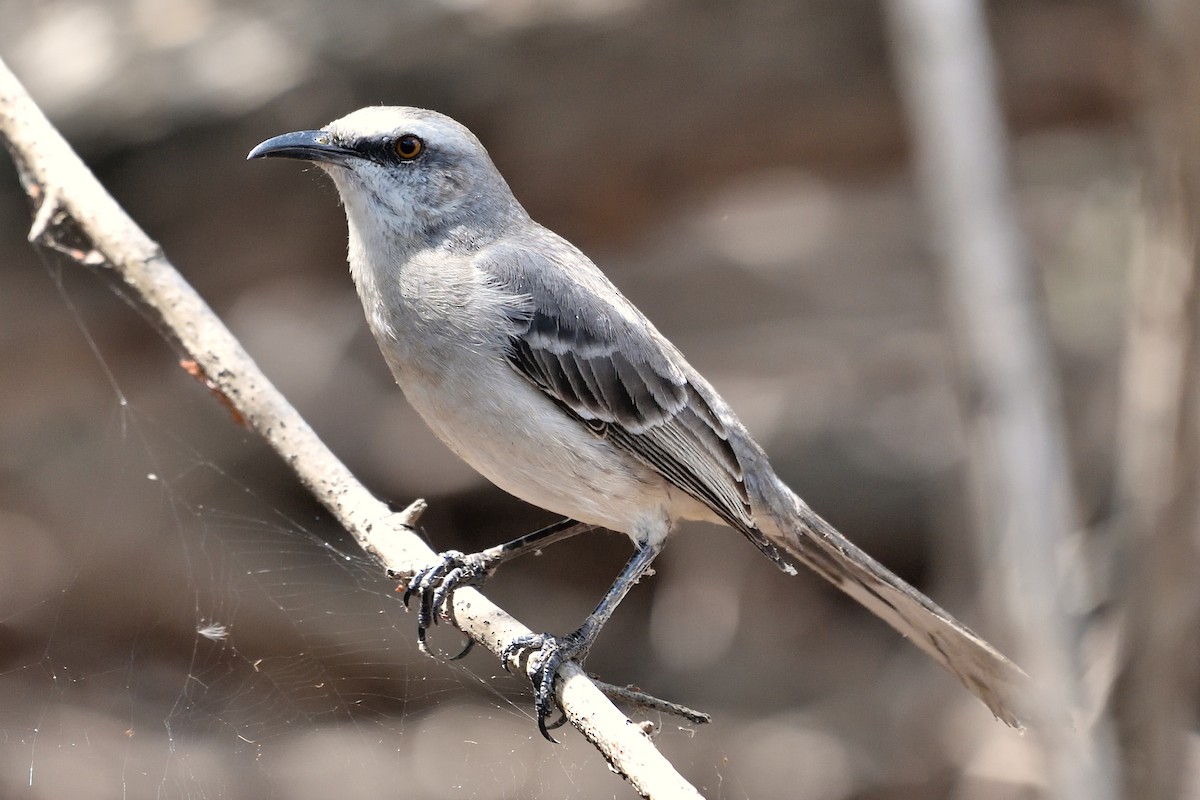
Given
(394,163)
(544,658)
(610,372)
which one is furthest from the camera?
(610,372)

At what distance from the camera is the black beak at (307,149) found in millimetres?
4055

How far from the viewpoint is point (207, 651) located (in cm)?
486

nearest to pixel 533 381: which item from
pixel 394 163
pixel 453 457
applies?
pixel 394 163

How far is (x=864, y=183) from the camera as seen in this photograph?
897 centimetres

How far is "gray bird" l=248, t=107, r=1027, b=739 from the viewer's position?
3908mm

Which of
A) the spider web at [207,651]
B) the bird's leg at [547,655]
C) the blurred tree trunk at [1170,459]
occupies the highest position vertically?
the blurred tree trunk at [1170,459]

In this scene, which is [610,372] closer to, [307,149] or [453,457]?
[307,149]

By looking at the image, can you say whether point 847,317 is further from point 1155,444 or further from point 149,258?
point 1155,444

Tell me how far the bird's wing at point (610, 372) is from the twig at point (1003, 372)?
87.6 inches

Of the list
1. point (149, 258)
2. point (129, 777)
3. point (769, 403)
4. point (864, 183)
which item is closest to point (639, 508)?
point (149, 258)

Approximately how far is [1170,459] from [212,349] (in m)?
3.25

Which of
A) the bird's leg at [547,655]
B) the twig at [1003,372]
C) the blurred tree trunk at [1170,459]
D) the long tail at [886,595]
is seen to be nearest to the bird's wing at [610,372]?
the long tail at [886,595]

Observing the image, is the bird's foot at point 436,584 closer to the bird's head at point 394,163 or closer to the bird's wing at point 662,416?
the bird's wing at point 662,416

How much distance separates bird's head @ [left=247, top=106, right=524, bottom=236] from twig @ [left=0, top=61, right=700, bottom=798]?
22.2 inches
